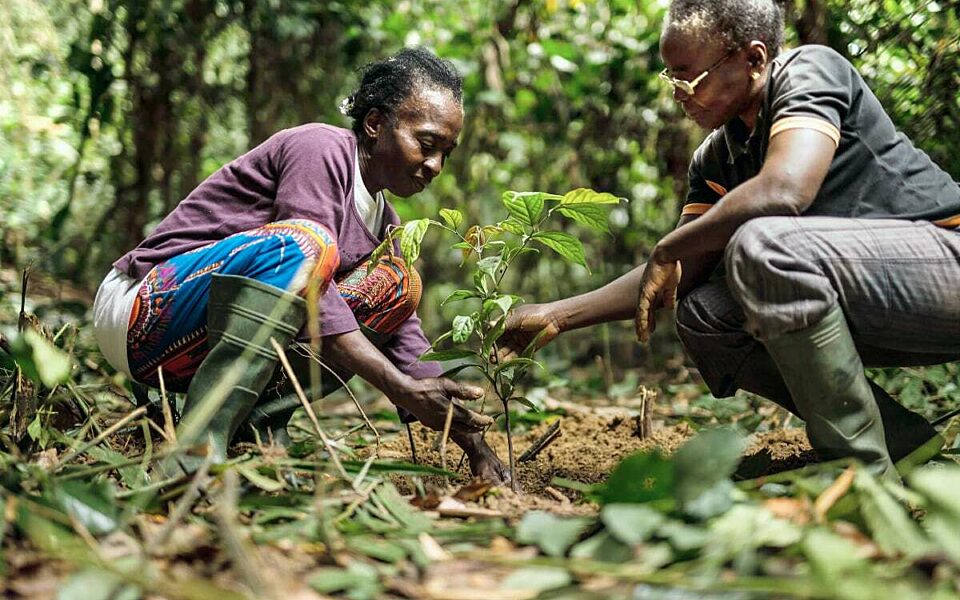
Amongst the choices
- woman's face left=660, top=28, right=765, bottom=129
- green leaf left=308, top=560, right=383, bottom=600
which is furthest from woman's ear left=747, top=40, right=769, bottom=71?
green leaf left=308, top=560, right=383, bottom=600

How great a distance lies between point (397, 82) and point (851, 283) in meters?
1.13

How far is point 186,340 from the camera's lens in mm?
2031

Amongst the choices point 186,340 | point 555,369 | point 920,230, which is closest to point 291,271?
point 186,340

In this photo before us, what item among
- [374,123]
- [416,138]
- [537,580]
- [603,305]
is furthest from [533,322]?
[537,580]

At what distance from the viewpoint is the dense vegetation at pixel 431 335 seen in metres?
1.22

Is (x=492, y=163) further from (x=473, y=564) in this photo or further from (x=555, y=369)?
(x=473, y=564)

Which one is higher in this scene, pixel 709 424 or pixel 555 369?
pixel 709 424

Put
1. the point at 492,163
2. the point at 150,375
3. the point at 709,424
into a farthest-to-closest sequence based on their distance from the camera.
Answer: the point at 492,163 → the point at 709,424 → the point at 150,375

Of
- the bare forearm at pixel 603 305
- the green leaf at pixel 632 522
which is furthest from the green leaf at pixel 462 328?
the green leaf at pixel 632 522

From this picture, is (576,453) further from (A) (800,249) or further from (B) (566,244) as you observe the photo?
(A) (800,249)

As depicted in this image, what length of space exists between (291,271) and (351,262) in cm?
42

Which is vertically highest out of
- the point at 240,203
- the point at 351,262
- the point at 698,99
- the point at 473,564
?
the point at 698,99

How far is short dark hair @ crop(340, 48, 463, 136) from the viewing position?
226cm

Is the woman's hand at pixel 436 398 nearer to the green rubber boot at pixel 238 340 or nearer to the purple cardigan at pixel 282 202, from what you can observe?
the purple cardigan at pixel 282 202
